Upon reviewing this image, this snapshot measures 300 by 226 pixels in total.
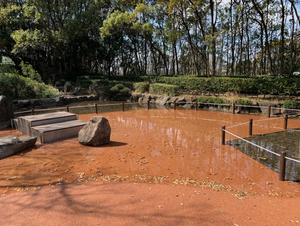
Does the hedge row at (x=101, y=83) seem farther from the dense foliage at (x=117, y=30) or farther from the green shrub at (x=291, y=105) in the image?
the green shrub at (x=291, y=105)

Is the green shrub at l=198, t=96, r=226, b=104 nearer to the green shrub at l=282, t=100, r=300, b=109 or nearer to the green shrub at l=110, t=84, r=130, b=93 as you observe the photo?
the green shrub at l=282, t=100, r=300, b=109

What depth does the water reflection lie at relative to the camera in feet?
18.4

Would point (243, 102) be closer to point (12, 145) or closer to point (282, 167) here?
point (282, 167)

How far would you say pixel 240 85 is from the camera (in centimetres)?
1565

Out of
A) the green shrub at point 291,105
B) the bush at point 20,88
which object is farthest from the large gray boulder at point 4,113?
the green shrub at point 291,105

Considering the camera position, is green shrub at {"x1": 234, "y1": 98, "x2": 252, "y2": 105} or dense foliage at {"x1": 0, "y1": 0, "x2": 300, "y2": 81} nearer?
green shrub at {"x1": 234, "y1": 98, "x2": 252, "y2": 105}

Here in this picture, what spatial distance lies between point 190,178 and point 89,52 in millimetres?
32840

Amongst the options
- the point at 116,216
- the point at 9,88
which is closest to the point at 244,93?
the point at 116,216

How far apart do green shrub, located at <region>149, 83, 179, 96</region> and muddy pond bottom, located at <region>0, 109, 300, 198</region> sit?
398 inches

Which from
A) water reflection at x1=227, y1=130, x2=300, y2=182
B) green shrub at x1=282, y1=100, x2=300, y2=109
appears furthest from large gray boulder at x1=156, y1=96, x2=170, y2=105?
water reflection at x1=227, y1=130, x2=300, y2=182

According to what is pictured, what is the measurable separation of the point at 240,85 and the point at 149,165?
1261 cm

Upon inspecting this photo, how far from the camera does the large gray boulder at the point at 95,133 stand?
7196 millimetres

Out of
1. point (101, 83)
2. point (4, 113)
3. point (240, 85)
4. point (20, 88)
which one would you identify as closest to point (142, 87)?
point (101, 83)

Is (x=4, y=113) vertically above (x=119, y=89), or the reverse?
(x=119, y=89)
